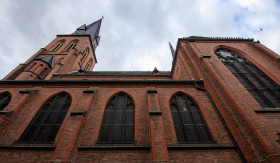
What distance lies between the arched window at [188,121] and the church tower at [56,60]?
1285 cm

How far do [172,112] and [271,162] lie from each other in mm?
3784

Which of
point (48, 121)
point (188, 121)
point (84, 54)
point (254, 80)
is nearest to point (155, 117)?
point (188, 121)

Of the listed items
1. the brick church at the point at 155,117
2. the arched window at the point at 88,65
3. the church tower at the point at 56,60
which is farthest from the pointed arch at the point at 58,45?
the brick church at the point at 155,117

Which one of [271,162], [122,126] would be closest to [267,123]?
[271,162]

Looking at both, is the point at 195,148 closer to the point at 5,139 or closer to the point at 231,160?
the point at 231,160

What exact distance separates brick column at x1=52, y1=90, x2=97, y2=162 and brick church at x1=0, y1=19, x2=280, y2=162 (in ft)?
0.12

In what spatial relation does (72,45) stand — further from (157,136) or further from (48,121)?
(157,136)

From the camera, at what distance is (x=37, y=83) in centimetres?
→ 811

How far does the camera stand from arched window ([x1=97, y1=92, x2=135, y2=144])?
5.71 m

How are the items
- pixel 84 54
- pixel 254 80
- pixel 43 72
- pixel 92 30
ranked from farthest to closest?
pixel 92 30
pixel 84 54
pixel 43 72
pixel 254 80

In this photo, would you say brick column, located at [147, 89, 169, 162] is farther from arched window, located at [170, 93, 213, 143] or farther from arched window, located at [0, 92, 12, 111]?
arched window, located at [0, 92, 12, 111]

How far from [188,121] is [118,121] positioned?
11.8 ft

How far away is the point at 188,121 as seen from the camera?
639 cm

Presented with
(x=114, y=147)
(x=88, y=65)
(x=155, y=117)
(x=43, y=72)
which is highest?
(x=88, y=65)
